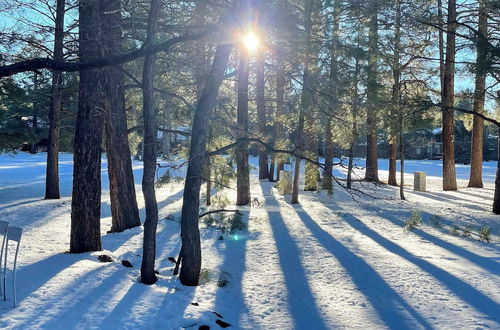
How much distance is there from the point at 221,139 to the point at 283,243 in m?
2.72

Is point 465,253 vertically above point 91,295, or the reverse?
point 91,295

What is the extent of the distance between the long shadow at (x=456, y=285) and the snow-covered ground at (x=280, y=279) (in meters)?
0.02

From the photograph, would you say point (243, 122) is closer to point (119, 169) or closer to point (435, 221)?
point (119, 169)

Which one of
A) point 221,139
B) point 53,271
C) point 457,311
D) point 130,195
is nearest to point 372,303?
point 457,311

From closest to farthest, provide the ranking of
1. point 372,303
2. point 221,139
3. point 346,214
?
point 372,303 → point 221,139 → point 346,214

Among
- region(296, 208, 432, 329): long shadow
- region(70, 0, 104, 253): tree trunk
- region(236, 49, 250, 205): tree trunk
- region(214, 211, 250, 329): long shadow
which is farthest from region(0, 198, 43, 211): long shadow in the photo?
region(296, 208, 432, 329): long shadow

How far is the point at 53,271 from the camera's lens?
5.30 m

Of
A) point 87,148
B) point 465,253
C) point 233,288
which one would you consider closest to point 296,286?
point 233,288

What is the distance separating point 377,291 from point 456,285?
3.77 feet

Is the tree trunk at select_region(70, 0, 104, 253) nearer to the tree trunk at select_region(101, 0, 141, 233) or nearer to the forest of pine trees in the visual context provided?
the forest of pine trees

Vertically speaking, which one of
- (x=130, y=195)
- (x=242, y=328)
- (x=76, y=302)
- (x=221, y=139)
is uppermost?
(x=221, y=139)

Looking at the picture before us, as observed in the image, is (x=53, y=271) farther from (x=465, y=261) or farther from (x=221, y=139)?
(x=465, y=261)

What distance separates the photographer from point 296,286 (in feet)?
19.7

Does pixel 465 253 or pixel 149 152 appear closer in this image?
pixel 149 152
